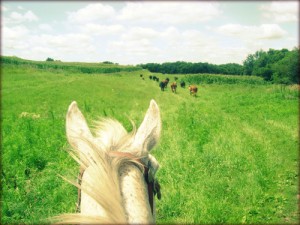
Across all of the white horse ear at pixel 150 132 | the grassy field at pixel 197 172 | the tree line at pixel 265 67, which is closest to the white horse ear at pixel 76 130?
the white horse ear at pixel 150 132

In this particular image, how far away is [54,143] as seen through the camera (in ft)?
27.6

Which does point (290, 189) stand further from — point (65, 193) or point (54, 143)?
point (54, 143)

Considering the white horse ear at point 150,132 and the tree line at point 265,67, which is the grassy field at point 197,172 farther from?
the tree line at point 265,67

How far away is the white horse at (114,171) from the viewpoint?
1252 mm

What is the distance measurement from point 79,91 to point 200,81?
81.2 feet

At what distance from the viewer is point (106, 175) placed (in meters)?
1.37

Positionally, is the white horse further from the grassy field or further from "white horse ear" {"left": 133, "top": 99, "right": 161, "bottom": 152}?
the grassy field

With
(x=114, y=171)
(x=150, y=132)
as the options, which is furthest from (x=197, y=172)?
(x=114, y=171)

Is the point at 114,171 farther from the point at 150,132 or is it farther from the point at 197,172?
the point at 197,172

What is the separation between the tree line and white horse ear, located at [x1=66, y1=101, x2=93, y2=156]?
36.3 meters

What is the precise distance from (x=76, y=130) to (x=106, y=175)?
1.94 feet

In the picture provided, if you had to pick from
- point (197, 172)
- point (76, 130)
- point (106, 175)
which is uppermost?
point (76, 130)

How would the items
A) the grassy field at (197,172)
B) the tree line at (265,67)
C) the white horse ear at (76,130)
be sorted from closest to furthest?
the white horse ear at (76,130) → the grassy field at (197,172) → the tree line at (265,67)

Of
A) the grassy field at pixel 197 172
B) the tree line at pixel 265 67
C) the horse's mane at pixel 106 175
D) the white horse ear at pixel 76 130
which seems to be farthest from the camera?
the tree line at pixel 265 67
